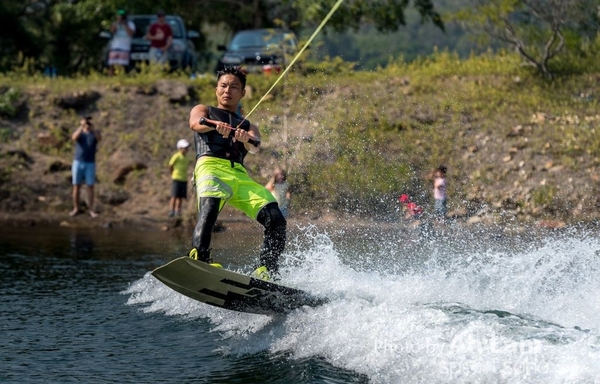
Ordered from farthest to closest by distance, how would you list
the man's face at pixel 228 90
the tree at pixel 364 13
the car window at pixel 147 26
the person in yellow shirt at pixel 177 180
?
the tree at pixel 364 13, the car window at pixel 147 26, the person in yellow shirt at pixel 177 180, the man's face at pixel 228 90

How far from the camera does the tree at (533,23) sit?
21.7 metres

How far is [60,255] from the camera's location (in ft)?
44.1

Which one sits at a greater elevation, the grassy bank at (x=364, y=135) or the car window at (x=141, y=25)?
the car window at (x=141, y=25)

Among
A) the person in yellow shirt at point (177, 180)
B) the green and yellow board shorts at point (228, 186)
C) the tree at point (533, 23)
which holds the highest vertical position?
the tree at point (533, 23)

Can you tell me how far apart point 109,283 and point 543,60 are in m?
13.8

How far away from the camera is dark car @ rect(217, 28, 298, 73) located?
75.7ft

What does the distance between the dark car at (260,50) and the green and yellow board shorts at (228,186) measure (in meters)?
14.3

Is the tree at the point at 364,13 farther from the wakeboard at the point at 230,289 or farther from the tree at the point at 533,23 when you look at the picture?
the wakeboard at the point at 230,289

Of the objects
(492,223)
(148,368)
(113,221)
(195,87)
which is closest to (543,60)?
(492,223)

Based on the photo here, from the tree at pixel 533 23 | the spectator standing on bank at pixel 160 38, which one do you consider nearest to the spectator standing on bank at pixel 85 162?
the spectator standing on bank at pixel 160 38

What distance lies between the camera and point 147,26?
83.4 ft

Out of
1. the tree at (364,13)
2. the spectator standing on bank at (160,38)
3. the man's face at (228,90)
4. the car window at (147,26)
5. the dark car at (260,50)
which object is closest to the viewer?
A: the man's face at (228,90)

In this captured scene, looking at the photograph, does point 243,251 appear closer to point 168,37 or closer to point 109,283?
point 109,283

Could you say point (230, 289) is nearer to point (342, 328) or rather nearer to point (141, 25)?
point (342, 328)
